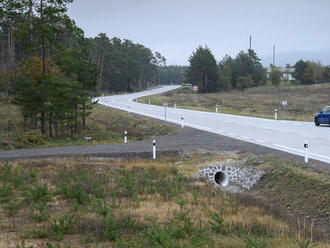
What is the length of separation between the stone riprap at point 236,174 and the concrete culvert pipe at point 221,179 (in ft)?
0.39

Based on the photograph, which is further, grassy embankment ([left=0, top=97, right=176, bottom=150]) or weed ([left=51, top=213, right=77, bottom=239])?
grassy embankment ([left=0, top=97, right=176, bottom=150])

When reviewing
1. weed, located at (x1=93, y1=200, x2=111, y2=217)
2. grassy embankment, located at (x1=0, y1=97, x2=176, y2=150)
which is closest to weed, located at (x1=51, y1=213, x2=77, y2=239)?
weed, located at (x1=93, y1=200, x2=111, y2=217)

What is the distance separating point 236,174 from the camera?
15.1 meters

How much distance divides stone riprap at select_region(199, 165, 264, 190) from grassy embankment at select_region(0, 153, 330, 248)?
0.37 meters

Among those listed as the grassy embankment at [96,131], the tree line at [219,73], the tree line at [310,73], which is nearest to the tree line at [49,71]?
the grassy embankment at [96,131]

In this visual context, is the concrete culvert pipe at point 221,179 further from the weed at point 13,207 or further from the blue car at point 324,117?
the blue car at point 324,117

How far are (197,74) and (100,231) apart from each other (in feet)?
298

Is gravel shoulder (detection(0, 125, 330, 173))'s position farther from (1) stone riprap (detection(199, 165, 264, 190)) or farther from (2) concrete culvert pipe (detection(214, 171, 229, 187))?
(2) concrete culvert pipe (detection(214, 171, 229, 187))

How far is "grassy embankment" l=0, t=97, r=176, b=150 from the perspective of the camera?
2477cm

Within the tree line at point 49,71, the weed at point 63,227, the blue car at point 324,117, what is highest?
the tree line at point 49,71

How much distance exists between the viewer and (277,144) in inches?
736

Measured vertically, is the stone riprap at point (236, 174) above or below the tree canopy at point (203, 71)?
below

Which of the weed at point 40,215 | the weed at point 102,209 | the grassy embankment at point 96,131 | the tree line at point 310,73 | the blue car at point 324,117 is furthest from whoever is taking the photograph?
the tree line at point 310,73

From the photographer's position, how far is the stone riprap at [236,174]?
46.8 ft
